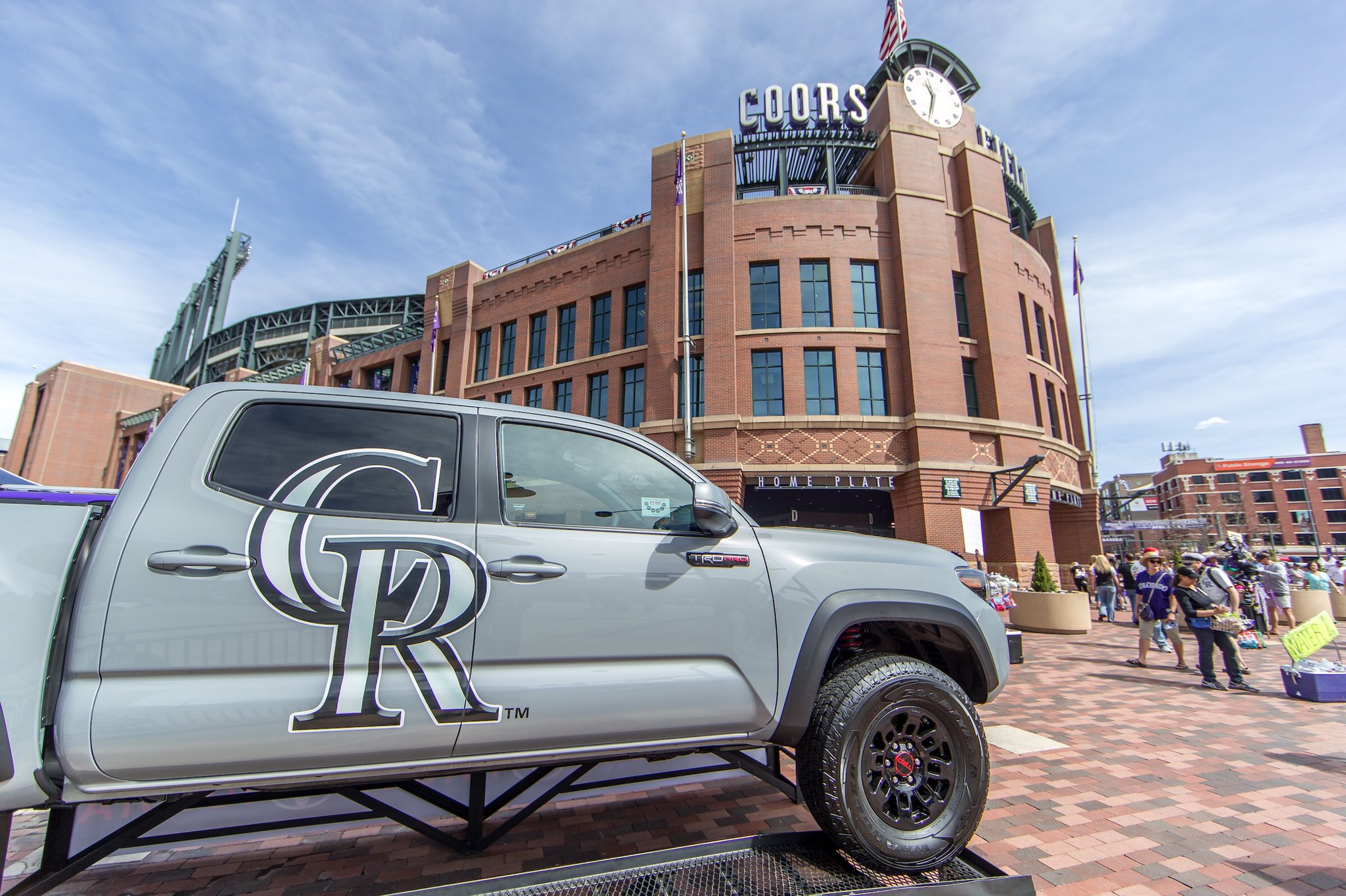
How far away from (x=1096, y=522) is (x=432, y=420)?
27192 millimetres

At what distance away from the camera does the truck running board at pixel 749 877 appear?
6.86 ft

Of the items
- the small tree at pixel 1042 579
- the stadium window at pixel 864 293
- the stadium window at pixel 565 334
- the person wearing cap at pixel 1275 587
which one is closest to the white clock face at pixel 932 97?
the stadium window at pixel 864 293

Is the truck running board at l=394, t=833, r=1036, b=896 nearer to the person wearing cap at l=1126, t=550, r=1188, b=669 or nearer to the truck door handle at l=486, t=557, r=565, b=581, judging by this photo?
the truck door handle at l=486, t=557, r=565, b=581

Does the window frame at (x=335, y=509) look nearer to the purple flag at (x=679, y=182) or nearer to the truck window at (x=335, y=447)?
the truck window at (x=335, y=447)

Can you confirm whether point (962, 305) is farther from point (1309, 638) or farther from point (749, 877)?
point (749, 877)

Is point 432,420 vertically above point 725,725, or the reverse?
point 432,420

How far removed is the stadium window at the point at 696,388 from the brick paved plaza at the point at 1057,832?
15.4 meters

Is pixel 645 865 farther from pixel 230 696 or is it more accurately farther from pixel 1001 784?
pixel 1001 784

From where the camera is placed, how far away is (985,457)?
62.5 ft

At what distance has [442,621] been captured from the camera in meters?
2.10

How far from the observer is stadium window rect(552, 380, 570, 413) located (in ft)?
76.9

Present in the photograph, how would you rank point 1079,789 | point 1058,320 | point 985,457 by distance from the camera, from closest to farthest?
point 1079,789, point 985,457, point 1058,320

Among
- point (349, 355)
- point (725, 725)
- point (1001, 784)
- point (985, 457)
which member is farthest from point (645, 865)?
point (349, 355)

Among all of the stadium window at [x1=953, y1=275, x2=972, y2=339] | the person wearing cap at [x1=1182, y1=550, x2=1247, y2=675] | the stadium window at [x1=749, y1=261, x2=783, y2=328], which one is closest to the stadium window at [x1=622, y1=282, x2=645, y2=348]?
the stadium window at [x1=749, y1=261, x2=783, y2=328]
